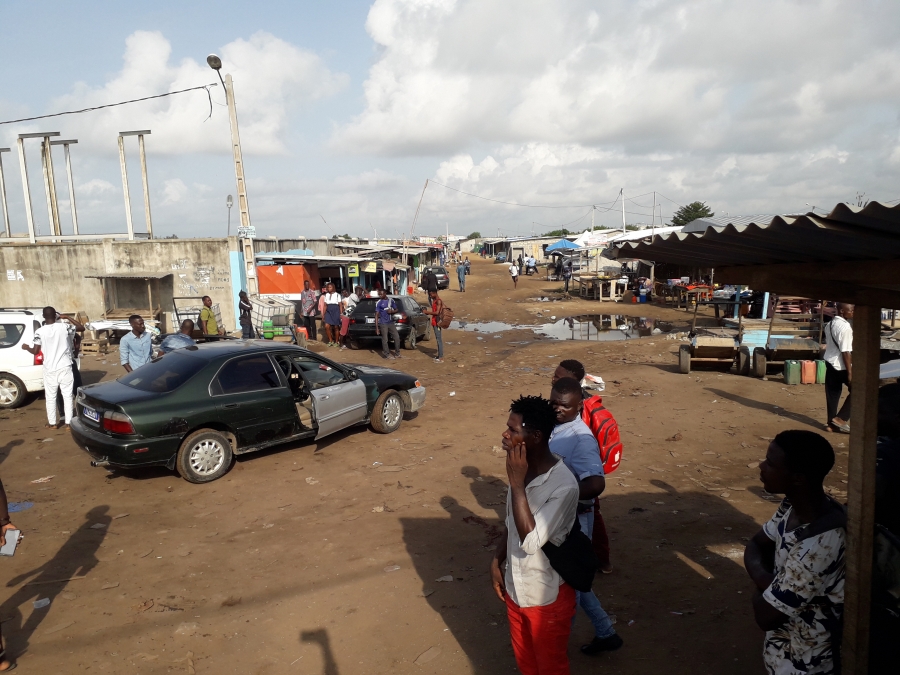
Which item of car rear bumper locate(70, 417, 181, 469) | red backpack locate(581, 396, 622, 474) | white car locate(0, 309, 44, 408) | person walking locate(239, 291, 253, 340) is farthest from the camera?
person walking locate(239, 291, 253, 340)

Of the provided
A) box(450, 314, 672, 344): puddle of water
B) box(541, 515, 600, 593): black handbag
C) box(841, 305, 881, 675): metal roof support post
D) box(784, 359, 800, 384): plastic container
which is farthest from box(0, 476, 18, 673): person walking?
box(450, 314, 672, 344): puddle of water

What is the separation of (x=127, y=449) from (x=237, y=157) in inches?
535

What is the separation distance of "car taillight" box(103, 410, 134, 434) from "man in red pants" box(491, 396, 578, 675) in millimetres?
5003

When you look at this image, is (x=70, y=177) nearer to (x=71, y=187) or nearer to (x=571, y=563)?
(x=71, y=187)

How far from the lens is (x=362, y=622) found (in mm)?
3998

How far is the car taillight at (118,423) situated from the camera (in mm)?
6125

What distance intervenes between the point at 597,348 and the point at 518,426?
44.5ft

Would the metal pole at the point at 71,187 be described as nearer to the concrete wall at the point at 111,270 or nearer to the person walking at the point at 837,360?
the concrete wall at the point at 111,270

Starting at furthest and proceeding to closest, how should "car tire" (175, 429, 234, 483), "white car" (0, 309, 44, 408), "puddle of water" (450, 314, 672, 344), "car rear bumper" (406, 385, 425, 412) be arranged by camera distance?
"puddle of water" (450, 314, 672, 344) < "white car" (0, 309, 44, 408) < "car rear bumper" (406, 385, 425, 412) < "car tire" (175, 429, 234, 483)

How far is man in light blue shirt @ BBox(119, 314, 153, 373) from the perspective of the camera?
8867mm

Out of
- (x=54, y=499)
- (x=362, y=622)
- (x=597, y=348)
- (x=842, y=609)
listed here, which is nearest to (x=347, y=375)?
(x=54, y=499)

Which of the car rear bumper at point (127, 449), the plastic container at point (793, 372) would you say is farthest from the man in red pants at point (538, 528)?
the plastic container at point (793, 372)

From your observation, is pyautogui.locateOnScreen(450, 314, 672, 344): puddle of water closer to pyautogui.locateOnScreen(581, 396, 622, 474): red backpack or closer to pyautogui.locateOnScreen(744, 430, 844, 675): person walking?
pyautogui.locateOnScreen(581, 396, 622, 474): red backpack

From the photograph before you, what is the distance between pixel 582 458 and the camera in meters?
3.42
